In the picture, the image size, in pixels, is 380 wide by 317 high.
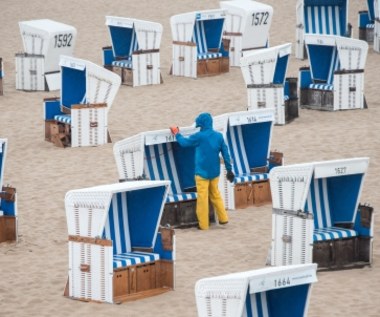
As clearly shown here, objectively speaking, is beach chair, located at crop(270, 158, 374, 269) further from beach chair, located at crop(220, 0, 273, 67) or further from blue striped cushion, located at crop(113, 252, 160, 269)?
beach chair, located at crop(220, 0, 273, 67)

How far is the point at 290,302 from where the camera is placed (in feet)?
47.1

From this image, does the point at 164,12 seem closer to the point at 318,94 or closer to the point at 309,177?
the point at 318,94

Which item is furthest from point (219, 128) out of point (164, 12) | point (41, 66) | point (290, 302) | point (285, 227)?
point (164, 12)

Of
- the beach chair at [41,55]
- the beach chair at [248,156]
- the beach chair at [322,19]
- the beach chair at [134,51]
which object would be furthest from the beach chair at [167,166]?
the beach chair at [322,19]

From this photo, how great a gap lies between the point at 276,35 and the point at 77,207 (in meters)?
19.7

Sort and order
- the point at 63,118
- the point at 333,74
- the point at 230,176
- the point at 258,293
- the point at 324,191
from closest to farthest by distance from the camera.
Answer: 1. the point at 258,293
2. the point at 324,191
3. the point at 230,176
4. the point at 63,118
5. the point at 333,74

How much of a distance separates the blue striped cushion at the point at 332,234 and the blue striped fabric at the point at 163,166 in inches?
91.0

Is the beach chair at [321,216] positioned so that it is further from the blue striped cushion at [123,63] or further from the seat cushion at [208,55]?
the seat cushion at [208,55]

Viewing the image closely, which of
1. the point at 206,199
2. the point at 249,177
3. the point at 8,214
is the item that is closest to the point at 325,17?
the point at 249,177

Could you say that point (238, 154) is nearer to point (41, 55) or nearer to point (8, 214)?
point (8, 214)

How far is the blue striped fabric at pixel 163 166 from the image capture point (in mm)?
19875

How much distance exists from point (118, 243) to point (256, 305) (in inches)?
133

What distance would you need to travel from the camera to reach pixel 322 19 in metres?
32.8

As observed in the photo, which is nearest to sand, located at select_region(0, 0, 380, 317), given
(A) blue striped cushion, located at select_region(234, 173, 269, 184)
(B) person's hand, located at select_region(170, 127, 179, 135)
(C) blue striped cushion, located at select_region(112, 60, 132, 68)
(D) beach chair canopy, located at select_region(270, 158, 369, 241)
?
(A) blue striped cushion, located at select_region(234, 173, 269, 184)
